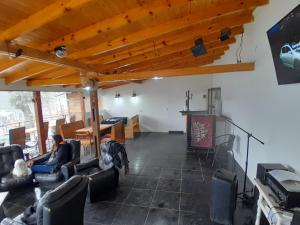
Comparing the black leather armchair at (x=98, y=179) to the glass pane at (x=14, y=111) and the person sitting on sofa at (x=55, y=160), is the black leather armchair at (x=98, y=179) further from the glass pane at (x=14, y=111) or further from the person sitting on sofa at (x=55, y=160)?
the glass pane at (x=14, y=111)

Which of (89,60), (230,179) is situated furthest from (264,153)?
(89,60)

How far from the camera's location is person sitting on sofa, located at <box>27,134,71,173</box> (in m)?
3.62

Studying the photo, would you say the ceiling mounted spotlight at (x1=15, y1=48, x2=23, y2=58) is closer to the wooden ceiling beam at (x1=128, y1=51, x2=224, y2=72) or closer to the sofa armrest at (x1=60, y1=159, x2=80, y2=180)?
the sofa armrest at (x1=60, y1=159, x2=80, y2=180)

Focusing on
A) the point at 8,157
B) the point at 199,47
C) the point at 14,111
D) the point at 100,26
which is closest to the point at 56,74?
the point at 8,157

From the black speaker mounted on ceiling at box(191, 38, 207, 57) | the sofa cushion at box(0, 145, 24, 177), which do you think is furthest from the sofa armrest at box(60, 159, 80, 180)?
the black speaker mounted on ceiling at box(191, 38, 207, 57)

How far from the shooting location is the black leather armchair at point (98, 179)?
2.98m

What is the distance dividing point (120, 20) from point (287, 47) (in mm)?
1895

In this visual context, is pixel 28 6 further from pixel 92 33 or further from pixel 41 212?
pixel 41 212

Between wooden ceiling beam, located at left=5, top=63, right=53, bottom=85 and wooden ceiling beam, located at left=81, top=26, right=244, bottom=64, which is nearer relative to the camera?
wooden ceiling beam, located at left=81, top=26, right=244, bottom=64

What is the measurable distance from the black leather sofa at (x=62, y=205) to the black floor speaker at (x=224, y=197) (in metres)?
1.67

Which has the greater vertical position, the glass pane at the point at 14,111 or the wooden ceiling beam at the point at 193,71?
the wooden ceiling beam at the point at 193,71

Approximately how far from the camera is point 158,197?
→ 308 cm

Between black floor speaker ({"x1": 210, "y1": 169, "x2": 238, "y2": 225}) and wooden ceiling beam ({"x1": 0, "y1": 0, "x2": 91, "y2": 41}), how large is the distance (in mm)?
2533

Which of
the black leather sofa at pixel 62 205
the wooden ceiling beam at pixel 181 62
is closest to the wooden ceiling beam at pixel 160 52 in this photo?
the wooden ceiling beam at pixel 181 62
